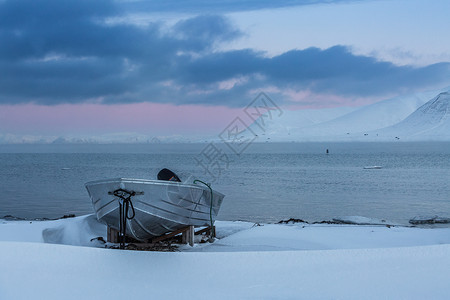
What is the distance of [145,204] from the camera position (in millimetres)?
7660

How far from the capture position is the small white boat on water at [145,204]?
736cm

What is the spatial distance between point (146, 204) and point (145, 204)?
2 centimetres

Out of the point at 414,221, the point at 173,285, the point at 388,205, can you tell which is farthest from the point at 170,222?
the point at 388,205

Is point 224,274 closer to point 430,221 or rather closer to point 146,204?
point 146,204

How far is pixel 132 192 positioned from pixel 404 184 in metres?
24.2

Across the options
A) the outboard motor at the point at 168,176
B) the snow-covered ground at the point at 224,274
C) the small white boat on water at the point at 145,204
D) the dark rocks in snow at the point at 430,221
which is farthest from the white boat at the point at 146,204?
the dark rocks in snow at the point at 430,221

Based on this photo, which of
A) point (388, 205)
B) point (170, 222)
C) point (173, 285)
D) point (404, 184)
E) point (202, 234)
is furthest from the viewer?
point (404, 184)

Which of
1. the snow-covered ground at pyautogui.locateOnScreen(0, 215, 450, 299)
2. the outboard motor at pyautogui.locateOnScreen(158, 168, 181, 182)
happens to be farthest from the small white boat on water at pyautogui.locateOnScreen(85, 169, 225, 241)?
the snow-covered ground at pyautogui.locateOnScreen(0, 215, 450, 299)

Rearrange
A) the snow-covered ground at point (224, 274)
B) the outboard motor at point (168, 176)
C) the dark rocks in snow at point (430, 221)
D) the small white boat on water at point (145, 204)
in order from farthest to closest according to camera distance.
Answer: the dark rocks in snow at point (430, 221) → the outboard motor at point (168, 176) → the small white boat on water at point (145, 204) → the snow-covered ground at point (224, 274)

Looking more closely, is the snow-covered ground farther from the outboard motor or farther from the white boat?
the outboard motor

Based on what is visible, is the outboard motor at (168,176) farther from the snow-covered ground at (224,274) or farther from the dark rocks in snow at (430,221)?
the dark rocks in snow at (430,221)

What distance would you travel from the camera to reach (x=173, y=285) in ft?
17.2

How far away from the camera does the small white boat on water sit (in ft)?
24.2

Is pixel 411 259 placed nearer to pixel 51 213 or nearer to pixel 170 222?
pixel 170 222
